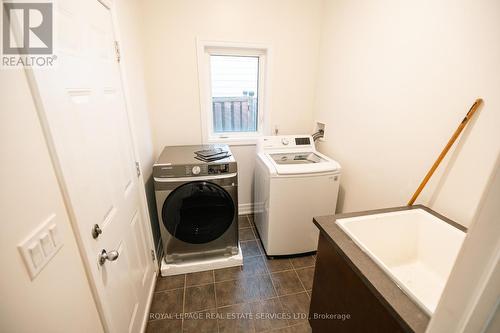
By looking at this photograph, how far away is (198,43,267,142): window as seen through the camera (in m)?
2.38

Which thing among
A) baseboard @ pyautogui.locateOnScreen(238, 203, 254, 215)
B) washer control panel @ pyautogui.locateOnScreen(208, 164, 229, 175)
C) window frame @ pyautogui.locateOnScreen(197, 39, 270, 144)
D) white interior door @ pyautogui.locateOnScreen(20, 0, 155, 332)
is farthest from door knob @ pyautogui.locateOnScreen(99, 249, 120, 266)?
baseboard @ pyautogui.locateOnScreen(238, 203, 254, 215)

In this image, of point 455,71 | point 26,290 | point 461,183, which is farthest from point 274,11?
point 26,290

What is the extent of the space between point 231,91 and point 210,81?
0.88 ft

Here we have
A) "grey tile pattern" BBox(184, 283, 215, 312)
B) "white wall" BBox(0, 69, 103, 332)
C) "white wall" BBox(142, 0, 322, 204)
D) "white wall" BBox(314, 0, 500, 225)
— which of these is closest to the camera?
"white wall" BBox(0, 69, 103, 332)

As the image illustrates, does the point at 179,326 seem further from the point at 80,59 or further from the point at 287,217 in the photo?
the point at 80,59

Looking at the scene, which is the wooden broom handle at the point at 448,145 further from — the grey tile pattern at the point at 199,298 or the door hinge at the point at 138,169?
the door hinge at the point at 138,169

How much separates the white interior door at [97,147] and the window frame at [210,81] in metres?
1.07

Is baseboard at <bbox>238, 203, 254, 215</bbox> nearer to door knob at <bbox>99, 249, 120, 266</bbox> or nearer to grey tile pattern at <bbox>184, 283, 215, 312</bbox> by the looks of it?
grey tile pattern at <bbox>184, 283, 215, 312</bbox>

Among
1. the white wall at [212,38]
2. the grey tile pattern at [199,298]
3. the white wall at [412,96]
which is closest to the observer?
the white wall at [412,96]

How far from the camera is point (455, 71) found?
3.81 ft

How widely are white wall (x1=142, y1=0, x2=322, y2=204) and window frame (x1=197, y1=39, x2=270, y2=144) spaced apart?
6 centimetres

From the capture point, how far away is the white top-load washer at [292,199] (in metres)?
1.88

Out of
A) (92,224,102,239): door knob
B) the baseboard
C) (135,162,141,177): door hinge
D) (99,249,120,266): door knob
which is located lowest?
the baseboard

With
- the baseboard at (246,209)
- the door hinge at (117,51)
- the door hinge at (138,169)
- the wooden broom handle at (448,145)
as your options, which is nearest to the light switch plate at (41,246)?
the door hinge at (138,169)
